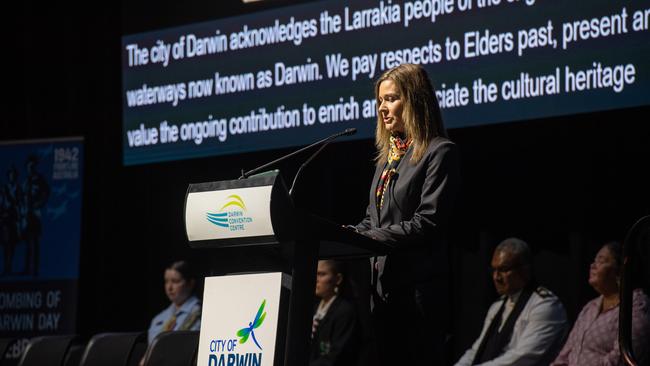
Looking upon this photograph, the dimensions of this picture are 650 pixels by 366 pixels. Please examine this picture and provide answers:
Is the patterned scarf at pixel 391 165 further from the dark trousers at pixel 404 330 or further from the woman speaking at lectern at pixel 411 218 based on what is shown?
the dark trousers at pixel 404 330

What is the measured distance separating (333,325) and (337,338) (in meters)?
0.09

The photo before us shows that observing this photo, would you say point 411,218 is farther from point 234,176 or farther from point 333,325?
point 234,176

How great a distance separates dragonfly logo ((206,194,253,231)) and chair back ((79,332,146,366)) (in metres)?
2.41

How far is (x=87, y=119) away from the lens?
23.1 ft

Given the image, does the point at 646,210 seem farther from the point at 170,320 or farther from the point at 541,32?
the point at 170,320

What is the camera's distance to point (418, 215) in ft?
8.09

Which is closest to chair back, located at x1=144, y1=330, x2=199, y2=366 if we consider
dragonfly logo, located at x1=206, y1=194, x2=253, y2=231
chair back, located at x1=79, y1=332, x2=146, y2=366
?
chair back, located at x1=79, y1=332, x2=146, y2=366

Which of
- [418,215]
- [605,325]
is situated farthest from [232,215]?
[605,325]

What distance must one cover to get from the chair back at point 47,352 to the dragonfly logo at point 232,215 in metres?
2.66

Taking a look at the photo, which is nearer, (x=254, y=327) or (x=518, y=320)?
(x=254, y=327)

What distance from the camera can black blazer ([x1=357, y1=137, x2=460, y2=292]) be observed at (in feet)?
7.94

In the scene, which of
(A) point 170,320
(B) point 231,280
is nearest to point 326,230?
(B) point 231,280

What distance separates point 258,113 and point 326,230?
3.55m

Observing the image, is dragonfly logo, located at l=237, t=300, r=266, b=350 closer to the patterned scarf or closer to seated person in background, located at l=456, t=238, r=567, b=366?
the patterned scarf
